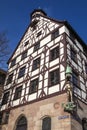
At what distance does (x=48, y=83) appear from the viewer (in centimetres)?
1584

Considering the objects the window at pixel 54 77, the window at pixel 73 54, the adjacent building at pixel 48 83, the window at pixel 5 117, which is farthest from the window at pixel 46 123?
the window at pixel 73 54

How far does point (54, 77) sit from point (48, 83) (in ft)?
2.73

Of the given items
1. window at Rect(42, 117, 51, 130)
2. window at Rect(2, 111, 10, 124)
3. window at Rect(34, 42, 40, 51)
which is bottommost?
window at Rect(42, 117, 51, 130)

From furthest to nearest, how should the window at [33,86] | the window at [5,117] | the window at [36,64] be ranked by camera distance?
the window at [36,64] → the window at [5,117] → the window at [33,86]

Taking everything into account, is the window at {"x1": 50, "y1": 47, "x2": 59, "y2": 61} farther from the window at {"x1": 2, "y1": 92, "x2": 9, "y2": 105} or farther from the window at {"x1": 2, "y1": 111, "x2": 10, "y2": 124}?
the window at {"x1": 2, "y1": 111, "x2": 10, "y2": 124}

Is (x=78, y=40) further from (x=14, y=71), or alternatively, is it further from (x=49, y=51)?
(x=14, y=71)

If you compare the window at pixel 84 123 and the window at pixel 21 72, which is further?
the window at pixel 21 72

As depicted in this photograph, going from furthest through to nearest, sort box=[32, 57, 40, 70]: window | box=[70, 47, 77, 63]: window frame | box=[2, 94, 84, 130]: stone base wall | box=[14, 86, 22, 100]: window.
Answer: box=[14, 86, 22, 100]: window, box=[32, 57, 40, 70]: window, box=[70, 47, 77, 63]: window frame, box=[2, 94, 84, 130]: stone base wall

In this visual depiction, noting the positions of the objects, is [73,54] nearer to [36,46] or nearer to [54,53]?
[54,53]

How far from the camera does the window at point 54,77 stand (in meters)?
15.5

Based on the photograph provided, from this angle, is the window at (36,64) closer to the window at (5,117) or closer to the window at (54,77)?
the window at (54,77)

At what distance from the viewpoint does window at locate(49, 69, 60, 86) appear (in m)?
15.5

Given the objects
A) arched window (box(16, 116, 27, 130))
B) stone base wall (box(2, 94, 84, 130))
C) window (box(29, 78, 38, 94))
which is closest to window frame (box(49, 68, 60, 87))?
stone base wall (box(2, 94, 84, 130))

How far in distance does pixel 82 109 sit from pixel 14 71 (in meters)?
11.5
